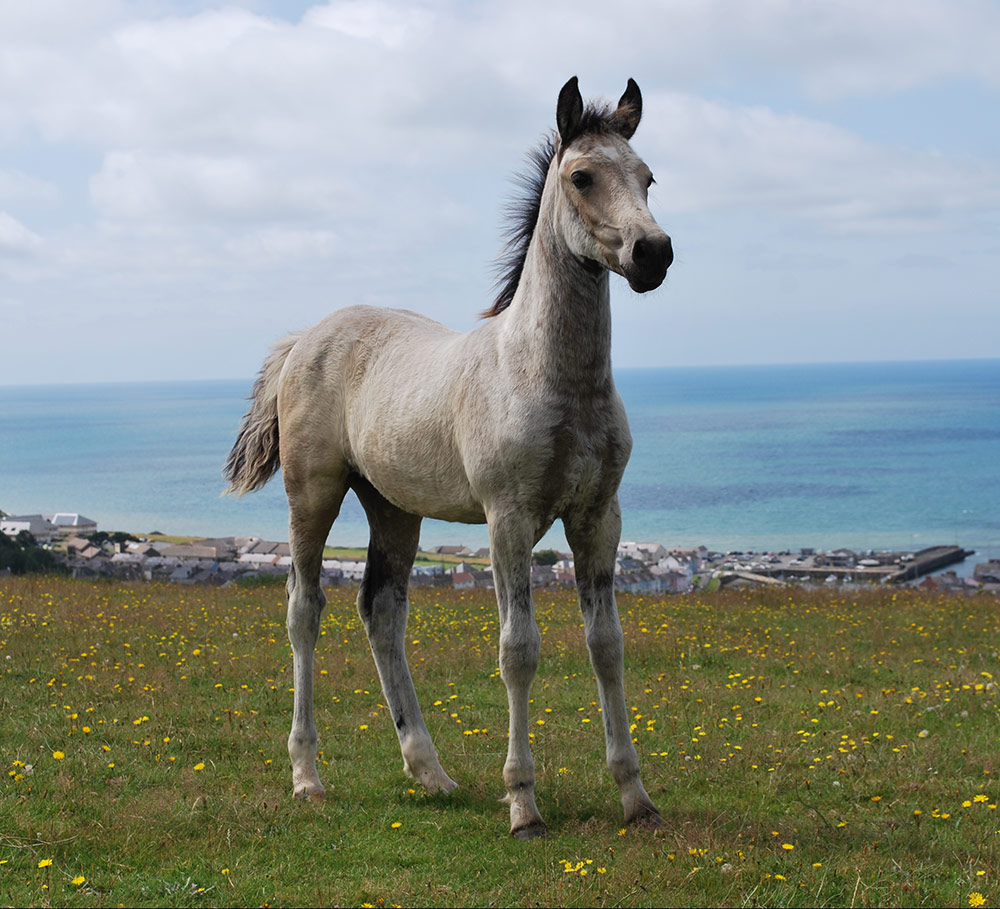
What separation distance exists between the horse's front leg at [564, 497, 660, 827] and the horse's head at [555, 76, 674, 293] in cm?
155

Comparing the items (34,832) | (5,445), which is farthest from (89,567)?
(5,445)

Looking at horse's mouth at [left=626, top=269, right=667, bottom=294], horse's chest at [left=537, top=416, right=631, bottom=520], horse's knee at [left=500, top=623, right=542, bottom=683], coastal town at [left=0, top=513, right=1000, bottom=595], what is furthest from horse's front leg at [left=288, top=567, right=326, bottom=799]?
coastal town at [left=0, top=513, right=1000, bottom=595]

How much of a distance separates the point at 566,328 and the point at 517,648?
1823mm

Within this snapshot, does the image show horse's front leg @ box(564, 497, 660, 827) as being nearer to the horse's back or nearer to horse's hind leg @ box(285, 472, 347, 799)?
the horse's back

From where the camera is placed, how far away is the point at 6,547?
20156 mm

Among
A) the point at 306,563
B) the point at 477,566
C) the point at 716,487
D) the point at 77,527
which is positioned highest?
the point at 306,563

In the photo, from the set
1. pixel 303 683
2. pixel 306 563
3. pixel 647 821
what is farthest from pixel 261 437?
pixel 647 821

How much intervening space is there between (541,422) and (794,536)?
199ft

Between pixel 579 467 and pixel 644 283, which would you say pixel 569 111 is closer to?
pixel 644 283

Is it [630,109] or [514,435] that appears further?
[630,109]

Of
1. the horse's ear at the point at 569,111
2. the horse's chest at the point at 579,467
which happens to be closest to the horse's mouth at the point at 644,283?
the horse's chest at the point at 579,467

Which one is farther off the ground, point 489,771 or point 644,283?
point 644,283

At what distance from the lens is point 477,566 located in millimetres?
35438

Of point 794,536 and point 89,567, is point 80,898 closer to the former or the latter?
point 89,567
